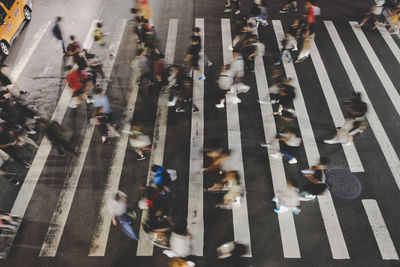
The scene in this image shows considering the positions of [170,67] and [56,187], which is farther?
[170,67]

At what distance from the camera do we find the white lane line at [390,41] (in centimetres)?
1352

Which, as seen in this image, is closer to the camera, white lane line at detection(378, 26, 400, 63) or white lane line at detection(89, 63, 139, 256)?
white lane line at detection(89, 63, 139, 256)

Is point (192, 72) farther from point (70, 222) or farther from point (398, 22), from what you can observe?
point (398, 22)

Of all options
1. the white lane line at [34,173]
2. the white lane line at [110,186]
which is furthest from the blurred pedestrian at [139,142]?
the white lane line at [34,173]

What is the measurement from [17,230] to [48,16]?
1251 cm

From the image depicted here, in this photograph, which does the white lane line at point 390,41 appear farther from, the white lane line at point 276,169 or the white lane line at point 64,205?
the white lane line at point 64,205

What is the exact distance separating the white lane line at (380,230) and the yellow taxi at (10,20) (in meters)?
16.4

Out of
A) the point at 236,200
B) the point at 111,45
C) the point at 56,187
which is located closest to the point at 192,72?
the point at 111,45

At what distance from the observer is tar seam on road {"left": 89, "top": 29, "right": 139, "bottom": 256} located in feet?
25.1

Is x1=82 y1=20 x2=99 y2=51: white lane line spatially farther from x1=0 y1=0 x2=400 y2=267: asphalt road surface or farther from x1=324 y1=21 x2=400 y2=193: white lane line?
x1=324 y1=21 x2=400 y2=193: white lane line

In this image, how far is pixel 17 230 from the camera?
794 centimetres

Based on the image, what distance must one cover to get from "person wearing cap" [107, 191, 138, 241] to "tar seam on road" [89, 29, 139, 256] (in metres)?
0.53

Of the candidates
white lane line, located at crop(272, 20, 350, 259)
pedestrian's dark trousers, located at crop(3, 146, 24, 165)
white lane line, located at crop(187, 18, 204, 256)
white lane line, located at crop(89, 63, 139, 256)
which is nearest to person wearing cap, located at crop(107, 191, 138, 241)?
white lane line, located at crop(89, 63, 139, 256)

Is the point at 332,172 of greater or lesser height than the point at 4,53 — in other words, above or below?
below
